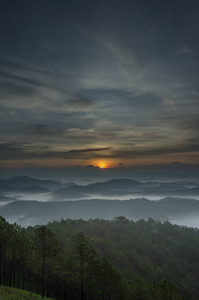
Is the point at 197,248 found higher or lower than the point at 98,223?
lower

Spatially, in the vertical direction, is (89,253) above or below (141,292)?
above

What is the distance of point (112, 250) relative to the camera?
4267 inches

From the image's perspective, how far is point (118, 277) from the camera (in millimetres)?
43188

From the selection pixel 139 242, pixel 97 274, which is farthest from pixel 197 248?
pixel 97 274

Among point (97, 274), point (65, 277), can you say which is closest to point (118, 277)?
point (97, 274)

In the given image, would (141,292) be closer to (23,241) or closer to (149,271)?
(23,241)

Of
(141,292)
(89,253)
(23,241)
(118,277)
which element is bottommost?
(141,292)

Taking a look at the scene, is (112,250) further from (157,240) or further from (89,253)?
(89,253)

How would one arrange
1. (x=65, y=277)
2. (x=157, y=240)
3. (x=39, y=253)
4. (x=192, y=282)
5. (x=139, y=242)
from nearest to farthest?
1. (x=39, y=253)
2. (x=65, y=277)
3. (x=192, y=282)
4. (x=139, y=242)
5. (x=157, y=240)

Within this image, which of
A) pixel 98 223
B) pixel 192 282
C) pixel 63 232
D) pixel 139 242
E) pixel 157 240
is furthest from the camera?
pixel 98 223

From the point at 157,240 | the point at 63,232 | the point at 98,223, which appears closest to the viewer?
the point at 63,232

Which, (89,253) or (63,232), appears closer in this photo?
(89,253)

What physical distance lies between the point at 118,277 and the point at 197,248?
12310 cm

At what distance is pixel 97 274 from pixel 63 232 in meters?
70.8
